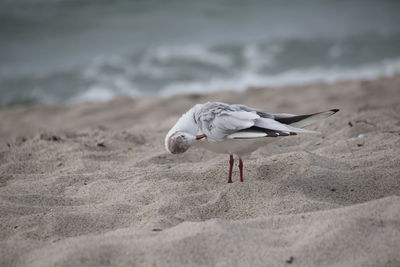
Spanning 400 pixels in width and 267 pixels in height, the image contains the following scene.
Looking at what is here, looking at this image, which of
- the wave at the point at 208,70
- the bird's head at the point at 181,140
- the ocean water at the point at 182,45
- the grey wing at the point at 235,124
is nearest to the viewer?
the grey wing at the point at 235,124

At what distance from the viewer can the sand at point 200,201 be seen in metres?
2.37

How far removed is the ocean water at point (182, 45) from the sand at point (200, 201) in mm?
5605

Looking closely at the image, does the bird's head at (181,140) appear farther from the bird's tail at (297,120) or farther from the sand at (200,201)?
the bird's tail at (297,120)

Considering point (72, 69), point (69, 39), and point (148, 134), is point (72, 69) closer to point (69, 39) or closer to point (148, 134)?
point (69, 39)

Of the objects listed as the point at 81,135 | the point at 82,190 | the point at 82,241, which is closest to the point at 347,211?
the point at 82,241

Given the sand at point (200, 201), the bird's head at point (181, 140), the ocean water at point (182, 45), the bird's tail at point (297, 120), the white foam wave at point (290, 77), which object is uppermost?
the ocean water at point (182, 45)

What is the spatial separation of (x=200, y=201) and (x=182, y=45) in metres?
10.2

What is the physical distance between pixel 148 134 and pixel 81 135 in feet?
2.38

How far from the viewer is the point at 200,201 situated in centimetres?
315

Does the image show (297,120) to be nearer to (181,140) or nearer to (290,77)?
(181,140)

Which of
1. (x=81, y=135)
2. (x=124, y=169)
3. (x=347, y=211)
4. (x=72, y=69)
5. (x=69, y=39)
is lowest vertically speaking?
(x=347, y=211)

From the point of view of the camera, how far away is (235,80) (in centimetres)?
1061

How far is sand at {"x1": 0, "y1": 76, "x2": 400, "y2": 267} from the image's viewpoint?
7.78ft

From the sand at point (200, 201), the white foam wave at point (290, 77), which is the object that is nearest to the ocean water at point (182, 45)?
the white foam wave at point (290, 77)
